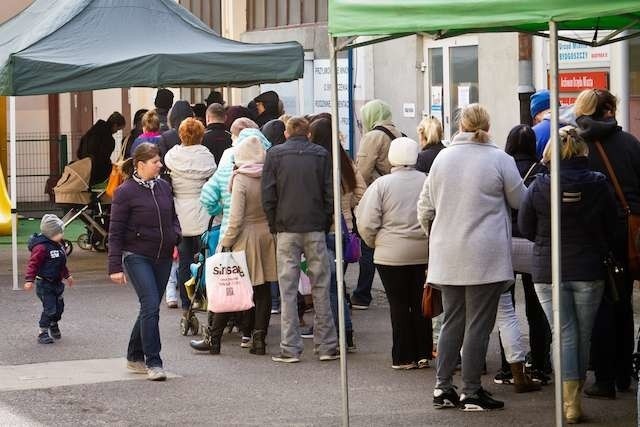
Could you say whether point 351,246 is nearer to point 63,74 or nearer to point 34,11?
point 63,74

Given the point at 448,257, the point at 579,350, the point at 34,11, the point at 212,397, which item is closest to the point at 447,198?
the point at 448,257

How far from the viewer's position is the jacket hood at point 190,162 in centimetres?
1313

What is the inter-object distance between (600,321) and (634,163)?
1012 mm

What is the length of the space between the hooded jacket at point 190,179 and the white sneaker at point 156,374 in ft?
9.29

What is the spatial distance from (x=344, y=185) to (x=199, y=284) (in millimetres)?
1523

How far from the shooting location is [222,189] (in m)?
11.8

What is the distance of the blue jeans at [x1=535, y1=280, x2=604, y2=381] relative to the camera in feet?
28.9

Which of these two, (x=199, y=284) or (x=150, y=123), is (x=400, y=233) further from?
(x=150, y=123)

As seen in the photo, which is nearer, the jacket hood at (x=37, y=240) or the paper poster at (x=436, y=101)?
the jacket hood at (x=37, y=240)

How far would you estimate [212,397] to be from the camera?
996 centimetres

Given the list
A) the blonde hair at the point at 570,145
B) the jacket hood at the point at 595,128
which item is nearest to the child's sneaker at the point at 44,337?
the jacket hood at the point at 595,128

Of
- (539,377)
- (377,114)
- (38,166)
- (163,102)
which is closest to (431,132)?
(377,114)

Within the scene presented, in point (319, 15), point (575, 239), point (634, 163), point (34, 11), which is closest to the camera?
point (575, 239)

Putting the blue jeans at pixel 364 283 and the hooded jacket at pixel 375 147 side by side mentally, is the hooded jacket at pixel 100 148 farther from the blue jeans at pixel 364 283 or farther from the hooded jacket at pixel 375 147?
the hooded jacket at pixel 375 147
